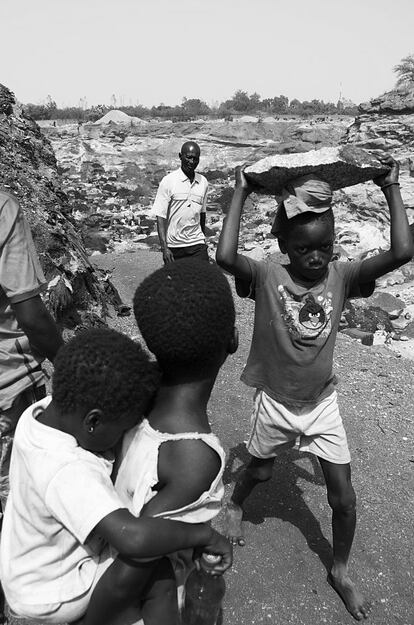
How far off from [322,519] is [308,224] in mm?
1736

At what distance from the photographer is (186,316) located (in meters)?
1.19

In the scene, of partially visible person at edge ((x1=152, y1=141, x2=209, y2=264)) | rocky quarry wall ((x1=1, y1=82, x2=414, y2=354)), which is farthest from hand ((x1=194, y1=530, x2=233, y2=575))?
partially visible person at edge ((x1=152, y1=141, x2=209, y2=264))

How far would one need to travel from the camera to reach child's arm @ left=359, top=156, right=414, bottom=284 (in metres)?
2.12

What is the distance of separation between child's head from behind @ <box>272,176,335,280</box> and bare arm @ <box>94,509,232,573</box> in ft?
4.16

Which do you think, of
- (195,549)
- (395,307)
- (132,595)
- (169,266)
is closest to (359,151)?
(169,266)

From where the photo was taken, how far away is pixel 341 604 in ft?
7.73

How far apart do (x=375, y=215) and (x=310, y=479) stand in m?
8.27

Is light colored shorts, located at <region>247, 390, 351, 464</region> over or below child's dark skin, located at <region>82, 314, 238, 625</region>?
below

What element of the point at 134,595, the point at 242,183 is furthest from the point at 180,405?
the point at 242,183

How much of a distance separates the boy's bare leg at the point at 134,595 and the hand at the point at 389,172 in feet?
5.50

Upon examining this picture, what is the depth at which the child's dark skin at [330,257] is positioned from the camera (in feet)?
6.88

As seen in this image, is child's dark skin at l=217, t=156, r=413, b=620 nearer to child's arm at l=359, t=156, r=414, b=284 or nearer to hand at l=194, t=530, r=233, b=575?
child's arm at l=359, t=156, r=414, b=284

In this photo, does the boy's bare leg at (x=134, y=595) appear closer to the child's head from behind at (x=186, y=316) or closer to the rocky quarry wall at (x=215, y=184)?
the child's head from behind at (x=186, y=316)

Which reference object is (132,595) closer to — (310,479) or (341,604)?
(341,604)
